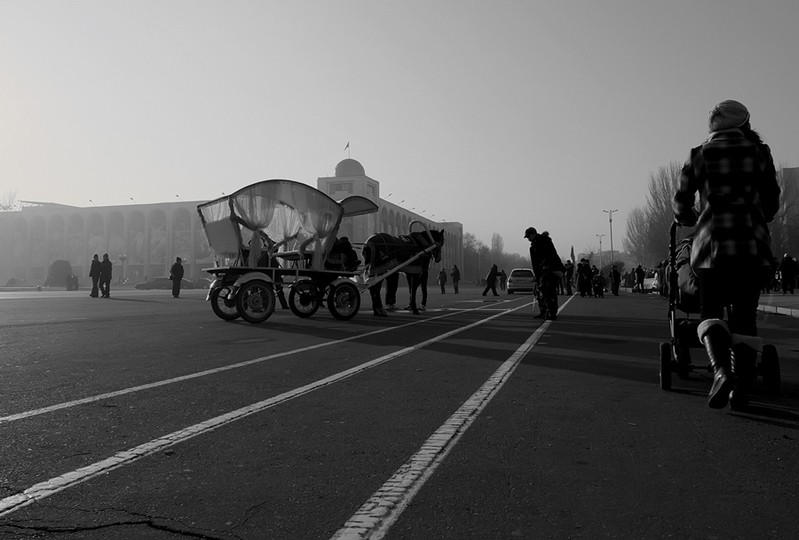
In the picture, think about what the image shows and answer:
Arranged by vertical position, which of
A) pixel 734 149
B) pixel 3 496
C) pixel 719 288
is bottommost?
pixel 3 496

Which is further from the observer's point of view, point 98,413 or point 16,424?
point 98,413

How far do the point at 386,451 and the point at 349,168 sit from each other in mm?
108275

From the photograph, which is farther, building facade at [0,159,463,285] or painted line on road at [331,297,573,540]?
building facade at [0,159,463,285]

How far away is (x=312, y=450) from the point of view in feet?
11.7

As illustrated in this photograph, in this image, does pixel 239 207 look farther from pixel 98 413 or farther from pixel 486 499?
pixel 486 499

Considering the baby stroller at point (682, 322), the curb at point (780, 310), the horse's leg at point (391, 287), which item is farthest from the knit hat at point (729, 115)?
the horse's leg at point (391, 287)

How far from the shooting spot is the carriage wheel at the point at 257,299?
12648 mm

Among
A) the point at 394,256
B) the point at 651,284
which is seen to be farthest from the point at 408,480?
the point at 651,284

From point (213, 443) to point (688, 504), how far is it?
7.70 ft

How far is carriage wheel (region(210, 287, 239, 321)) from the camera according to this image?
13.4 meters

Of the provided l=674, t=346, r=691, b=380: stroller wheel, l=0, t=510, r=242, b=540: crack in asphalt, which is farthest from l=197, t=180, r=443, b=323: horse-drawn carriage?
l=0, t=510, r=242, b=540: crack in asphalt

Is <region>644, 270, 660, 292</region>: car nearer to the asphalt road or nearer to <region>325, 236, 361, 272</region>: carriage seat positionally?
<region>325, 236, 361, 272</region>: carriage seat

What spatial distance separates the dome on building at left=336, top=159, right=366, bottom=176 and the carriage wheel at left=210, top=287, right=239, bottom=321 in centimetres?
9711

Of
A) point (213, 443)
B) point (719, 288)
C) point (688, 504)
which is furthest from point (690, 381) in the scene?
point (213, 443)
